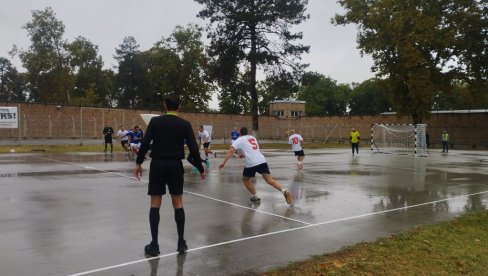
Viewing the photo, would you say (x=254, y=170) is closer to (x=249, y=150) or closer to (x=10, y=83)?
(x=249, y=150)

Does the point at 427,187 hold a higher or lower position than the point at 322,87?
lower

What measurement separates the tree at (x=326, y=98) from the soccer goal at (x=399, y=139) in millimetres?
56716

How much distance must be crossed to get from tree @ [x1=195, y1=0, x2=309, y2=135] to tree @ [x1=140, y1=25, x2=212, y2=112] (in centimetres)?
2965

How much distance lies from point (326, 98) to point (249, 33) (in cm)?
6003

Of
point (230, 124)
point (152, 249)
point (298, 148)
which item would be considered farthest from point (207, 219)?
point (230, 124)

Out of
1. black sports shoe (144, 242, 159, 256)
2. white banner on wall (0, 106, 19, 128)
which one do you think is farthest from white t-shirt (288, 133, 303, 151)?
white banner on wall (0, 106, 19, 128)

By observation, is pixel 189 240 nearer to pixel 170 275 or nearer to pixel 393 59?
pixel 170 275

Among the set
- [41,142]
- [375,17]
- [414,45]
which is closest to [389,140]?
[414,45]

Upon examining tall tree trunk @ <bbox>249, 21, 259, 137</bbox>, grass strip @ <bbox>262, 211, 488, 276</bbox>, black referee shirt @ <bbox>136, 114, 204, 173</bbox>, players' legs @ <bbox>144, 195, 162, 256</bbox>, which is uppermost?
tall tree trunk @ <bbox>249, 21, 259, 137</bbox>

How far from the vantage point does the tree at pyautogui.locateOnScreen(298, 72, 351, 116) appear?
97750 mm

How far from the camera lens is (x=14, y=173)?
15.5 metres

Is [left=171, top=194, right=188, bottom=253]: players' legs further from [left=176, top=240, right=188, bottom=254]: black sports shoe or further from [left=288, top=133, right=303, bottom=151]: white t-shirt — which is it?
[left=288, top=133, right=303, bottom=151]: white t-shirt

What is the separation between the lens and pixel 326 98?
9869 centimetres

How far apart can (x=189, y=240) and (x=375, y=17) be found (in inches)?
1663
